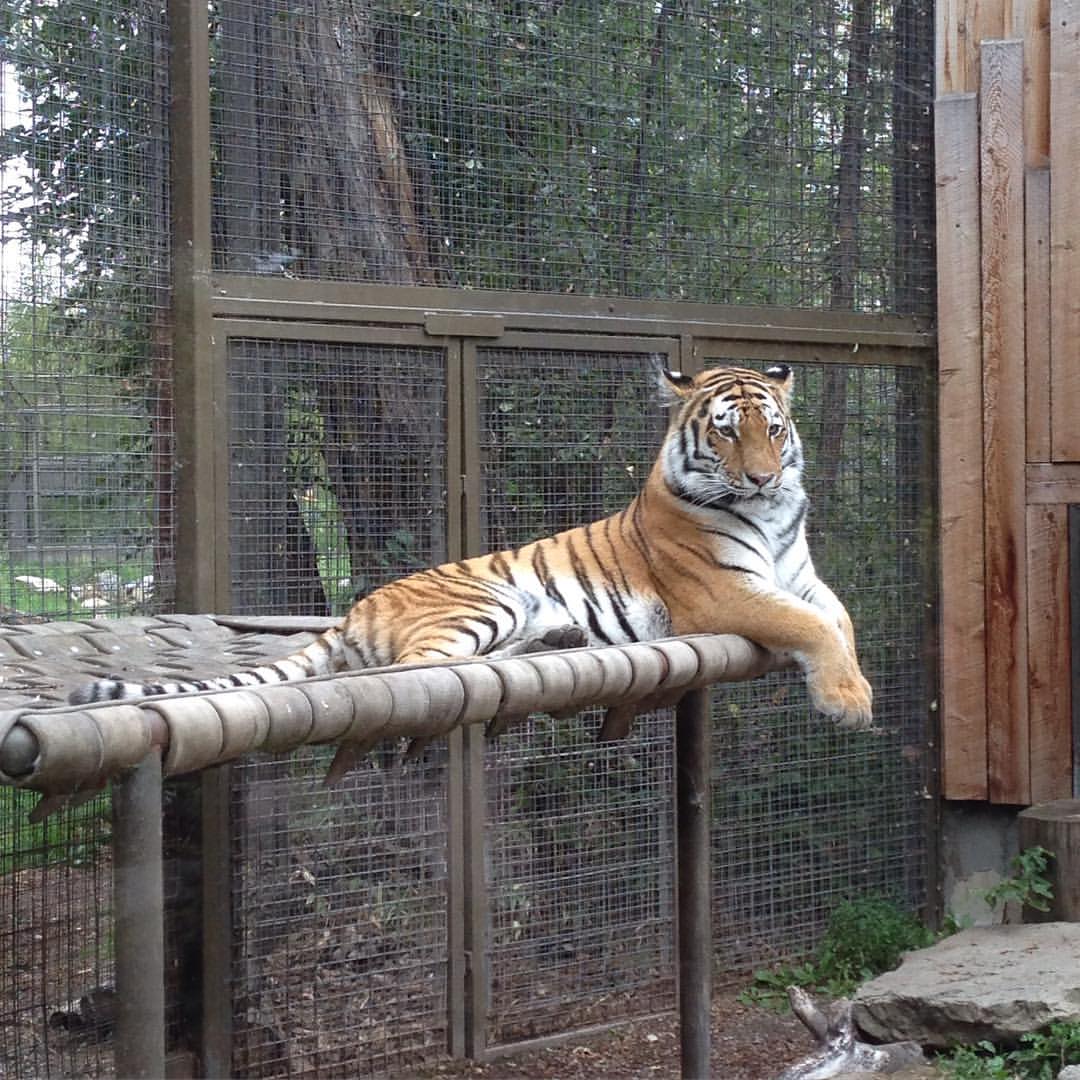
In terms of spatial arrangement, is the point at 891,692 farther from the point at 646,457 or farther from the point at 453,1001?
the point at 453,1001

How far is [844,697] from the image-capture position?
3.85 m

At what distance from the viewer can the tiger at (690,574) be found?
151 inches

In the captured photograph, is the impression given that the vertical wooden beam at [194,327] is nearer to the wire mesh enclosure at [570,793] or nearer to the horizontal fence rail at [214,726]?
the wire mesh enclosure at [570,793]

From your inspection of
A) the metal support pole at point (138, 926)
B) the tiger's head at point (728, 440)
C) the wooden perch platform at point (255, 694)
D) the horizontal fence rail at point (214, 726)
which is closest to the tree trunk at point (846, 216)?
the tiger's head at point (728, 440)

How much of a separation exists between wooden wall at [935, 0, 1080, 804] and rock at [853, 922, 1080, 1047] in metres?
0.86

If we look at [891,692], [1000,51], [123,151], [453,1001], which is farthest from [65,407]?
[1000,51]

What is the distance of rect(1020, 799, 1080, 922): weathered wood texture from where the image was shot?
4.86 metres

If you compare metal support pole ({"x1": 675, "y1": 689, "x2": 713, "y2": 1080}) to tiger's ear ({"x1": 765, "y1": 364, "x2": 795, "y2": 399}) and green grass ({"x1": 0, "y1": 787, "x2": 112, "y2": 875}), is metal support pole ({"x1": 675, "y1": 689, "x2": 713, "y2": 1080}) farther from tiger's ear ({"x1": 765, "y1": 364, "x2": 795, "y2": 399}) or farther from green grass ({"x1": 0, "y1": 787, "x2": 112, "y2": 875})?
Result: green grass ({"x1": 0, "y1": 787, "x2": 112, "y2": 875})

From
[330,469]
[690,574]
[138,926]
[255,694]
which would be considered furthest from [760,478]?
[138,926]

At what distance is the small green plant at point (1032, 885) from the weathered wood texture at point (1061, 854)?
20 millimetres

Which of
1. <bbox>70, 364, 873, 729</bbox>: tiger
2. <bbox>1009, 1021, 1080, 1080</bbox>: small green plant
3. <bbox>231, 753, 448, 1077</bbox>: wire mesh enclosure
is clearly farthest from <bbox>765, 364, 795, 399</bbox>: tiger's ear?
<bbox>1009, 1021, 1080, 1080</bbox>: small green plant

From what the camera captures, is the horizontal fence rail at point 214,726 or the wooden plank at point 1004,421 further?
the wooden plank at point 1004,421

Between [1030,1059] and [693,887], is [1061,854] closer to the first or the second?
[1030,1059]

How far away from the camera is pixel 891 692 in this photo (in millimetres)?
5520
